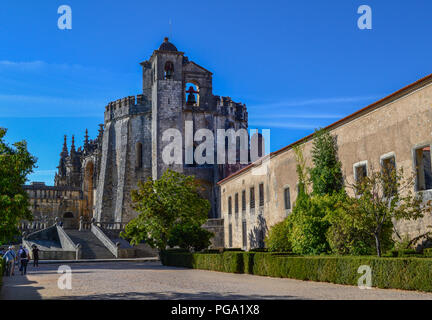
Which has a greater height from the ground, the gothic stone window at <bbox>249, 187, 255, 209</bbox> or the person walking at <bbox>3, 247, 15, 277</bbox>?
the gothic stone window at <bbox>249, 187, 255, 209</bbox>

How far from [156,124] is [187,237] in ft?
63.4

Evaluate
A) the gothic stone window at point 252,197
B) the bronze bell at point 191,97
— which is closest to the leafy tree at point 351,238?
the gothic stone window at point 252,197

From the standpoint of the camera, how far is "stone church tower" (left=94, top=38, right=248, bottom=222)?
4803cm

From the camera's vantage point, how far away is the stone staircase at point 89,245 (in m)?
36.7

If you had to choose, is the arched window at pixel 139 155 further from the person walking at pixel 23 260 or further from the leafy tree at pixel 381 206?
the leafy tree at pixel 381 206

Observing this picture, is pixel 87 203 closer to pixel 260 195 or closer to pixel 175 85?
pixel 175 85

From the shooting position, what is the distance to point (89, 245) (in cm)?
3875

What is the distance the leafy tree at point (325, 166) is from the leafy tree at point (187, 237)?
1029 cm

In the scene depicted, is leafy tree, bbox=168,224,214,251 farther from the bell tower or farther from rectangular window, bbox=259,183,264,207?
the bell tower

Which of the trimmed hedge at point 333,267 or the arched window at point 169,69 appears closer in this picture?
the trimmed hedge at point 333,267

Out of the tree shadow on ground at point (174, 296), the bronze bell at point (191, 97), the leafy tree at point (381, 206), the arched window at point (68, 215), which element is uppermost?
the bronze bell at point (191, 97)

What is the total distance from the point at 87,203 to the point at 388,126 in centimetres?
4895

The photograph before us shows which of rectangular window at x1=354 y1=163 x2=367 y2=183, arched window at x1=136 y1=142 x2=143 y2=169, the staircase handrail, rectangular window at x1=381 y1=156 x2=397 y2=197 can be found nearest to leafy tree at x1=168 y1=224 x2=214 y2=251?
the staircase handrail

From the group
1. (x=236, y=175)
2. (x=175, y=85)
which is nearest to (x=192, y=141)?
(x=175, y=85)
